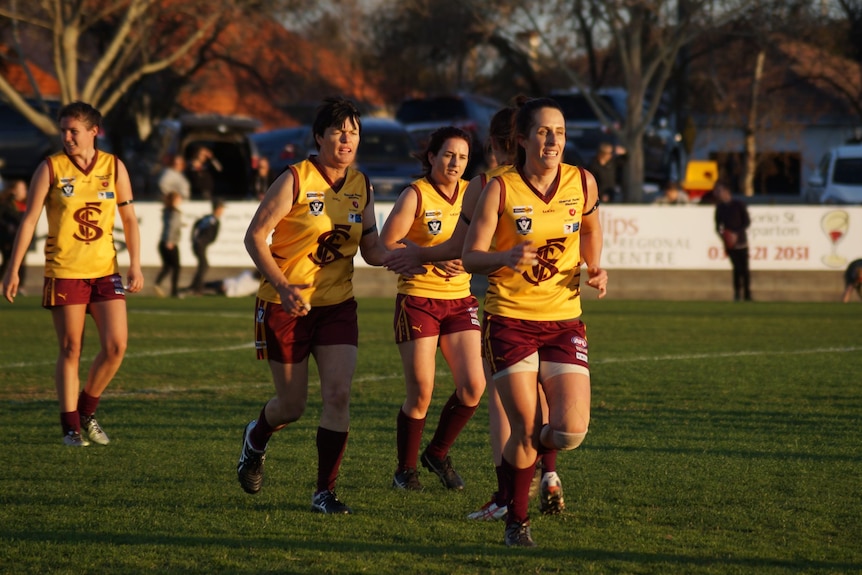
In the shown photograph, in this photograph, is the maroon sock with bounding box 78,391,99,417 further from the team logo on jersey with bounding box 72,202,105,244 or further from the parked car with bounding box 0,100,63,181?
the parked car with bounding box 0,100,63,181

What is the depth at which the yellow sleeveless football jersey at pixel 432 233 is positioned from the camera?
7.18m

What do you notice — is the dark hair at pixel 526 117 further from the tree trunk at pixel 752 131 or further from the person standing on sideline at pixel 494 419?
the tree trunk at pixel 752 131

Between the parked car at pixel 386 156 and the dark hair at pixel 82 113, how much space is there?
17.8 m

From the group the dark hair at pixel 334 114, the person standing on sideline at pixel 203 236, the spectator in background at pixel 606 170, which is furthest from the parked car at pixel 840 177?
the dark hair at pixel 334 114

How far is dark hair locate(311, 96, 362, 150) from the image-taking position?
250 inches

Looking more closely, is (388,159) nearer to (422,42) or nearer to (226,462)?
(422,42)

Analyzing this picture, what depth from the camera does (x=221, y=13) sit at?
28703 millimetres

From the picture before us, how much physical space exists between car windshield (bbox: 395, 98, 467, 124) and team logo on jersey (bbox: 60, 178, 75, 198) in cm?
2343

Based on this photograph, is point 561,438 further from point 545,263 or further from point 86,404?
point 86,404

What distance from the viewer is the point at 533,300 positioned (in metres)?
5.77

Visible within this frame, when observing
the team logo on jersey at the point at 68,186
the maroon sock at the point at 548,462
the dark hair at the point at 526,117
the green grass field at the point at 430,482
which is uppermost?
the dark hair at the point at 526,117

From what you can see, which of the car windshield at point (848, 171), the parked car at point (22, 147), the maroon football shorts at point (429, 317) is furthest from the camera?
the parked car at point (22, 147)

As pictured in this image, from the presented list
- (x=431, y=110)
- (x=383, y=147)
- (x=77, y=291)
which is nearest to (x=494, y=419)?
(x=77, y=291)

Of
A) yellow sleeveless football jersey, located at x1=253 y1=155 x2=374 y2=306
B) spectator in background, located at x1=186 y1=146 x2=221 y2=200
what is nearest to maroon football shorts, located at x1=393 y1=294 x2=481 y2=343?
yellow sleeveless football jersey, located at x1=253 y1=155 x2=374 y2=306
